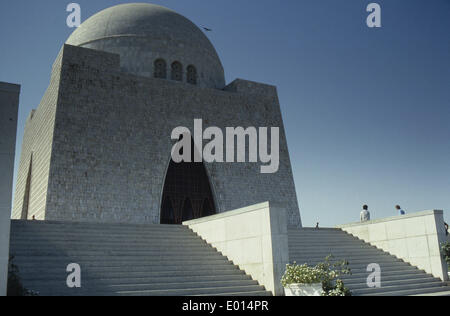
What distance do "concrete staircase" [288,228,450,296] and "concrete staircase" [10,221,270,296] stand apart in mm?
2161

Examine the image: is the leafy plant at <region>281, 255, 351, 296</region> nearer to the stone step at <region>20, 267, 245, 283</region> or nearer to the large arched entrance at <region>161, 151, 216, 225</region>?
the stone step at <region>20, 267, 245, 283</region>

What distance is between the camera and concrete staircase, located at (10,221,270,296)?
770cm

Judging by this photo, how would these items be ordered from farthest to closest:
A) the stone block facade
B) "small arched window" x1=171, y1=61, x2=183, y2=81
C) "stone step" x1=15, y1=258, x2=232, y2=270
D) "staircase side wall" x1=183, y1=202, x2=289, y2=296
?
"small arched window" x1=171, y1=61, x2=183, y2=81
the stone block facade
"staircase side wall" x1=183, y1=202, x2=289, y2=296
"stone step" x1=15, y1=258, x2=232, y2=270

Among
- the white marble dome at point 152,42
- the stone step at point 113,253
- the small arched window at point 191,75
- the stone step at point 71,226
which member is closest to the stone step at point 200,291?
the stone step at point 113,253

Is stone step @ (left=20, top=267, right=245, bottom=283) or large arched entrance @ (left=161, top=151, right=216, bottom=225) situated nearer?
stone step @ (left=20, top=267, right=245, bottom=283)

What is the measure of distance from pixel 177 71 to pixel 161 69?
2.40 ft

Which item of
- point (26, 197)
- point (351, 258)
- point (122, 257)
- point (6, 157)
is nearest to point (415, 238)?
point (351, 258)

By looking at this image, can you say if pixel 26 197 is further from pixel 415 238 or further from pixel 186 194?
pixel 415 238

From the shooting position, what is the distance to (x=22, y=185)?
64.2 ft

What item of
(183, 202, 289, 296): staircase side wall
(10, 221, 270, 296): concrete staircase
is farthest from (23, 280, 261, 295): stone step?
(183, 202, 289, 296): staircase side wall

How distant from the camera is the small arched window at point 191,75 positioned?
19.5m

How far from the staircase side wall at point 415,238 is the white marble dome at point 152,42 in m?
10.5
